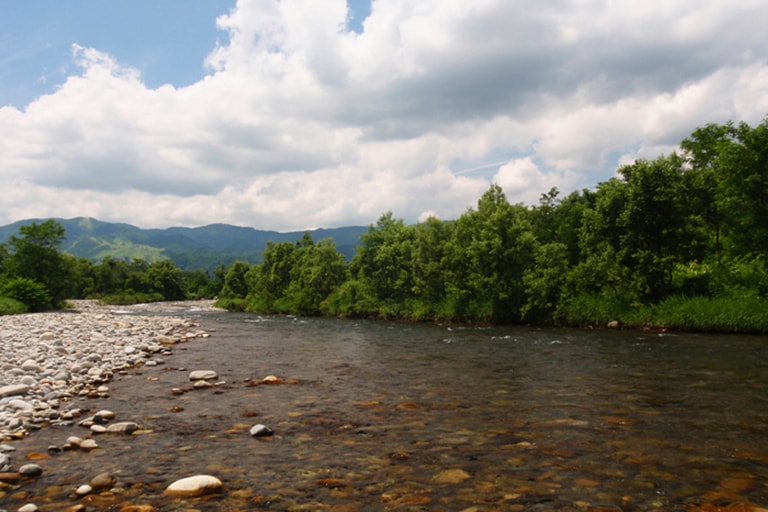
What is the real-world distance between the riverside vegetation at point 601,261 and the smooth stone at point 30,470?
118 feet

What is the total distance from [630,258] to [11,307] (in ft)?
230

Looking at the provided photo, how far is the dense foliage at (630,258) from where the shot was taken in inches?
1341

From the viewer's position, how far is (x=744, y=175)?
34.6 m

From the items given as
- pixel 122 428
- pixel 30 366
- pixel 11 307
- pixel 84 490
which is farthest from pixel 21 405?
pixel 11 307

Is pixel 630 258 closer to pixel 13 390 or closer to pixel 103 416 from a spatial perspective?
pixel 103 416

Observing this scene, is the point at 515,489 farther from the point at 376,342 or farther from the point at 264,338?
the point at 264,338

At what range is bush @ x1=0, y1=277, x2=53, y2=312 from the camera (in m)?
66.3

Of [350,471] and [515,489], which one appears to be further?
[350,471]

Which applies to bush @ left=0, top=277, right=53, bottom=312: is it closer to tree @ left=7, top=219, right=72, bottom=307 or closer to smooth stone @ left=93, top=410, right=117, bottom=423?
tree @ left=7, top=219, right=72, bottom=307

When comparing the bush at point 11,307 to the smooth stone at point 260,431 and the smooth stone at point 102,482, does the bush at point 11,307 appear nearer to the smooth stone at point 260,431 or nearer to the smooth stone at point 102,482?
the smooth stone at point 260,431

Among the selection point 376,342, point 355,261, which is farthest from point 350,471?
point 355,261

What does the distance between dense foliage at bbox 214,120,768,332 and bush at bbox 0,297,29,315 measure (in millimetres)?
45498

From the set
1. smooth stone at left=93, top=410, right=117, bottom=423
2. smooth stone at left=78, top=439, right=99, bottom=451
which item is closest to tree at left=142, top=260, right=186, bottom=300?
smooth stone at left=93, top=410, right=117, bottom=423

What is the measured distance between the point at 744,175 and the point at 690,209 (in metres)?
4.31
